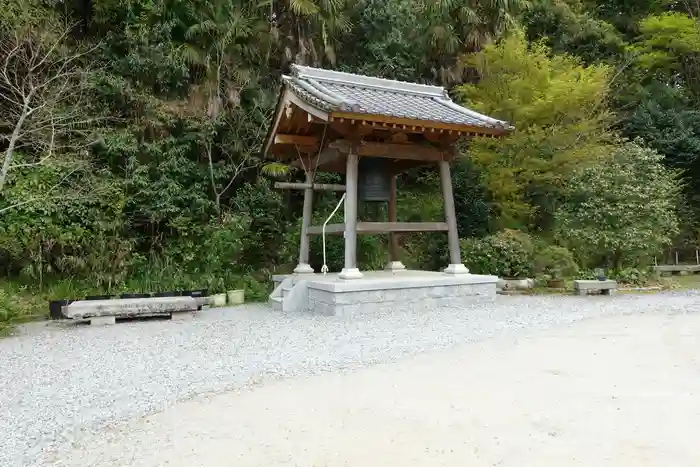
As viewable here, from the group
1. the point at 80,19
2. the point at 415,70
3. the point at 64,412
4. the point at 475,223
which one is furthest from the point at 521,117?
the point at 64,412

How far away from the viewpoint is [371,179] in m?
7.78

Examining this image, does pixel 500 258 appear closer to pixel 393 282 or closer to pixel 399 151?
pixel 399 151

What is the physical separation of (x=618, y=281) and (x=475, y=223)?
315 cm

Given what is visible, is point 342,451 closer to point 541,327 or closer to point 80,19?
point 541,327

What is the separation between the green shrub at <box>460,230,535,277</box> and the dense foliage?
0.11m

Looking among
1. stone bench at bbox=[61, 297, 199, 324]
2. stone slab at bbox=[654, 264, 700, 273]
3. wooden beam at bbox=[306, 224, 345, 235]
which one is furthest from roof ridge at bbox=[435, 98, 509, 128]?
stone slab at bbox=[654, 264, 700, 273]

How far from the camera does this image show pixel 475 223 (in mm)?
11109

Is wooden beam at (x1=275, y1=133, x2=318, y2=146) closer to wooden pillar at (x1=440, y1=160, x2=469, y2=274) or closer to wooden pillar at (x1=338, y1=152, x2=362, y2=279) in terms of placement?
wooden pillar at (x1=338, y1=152, x2=362, y2=279)

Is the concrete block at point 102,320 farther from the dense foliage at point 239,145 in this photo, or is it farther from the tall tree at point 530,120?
the tall tree at point 530,120

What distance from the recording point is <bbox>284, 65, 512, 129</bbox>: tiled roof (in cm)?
623

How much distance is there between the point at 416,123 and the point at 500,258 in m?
3.87

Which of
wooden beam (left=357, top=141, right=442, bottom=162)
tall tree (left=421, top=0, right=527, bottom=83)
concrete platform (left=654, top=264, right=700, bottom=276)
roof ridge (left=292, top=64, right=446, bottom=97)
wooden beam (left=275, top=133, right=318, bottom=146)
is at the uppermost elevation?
tall tree (left=421, top=0, right=527, bottom=83)

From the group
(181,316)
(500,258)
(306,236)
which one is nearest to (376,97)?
(306,236)

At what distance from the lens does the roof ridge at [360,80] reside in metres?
7.59
